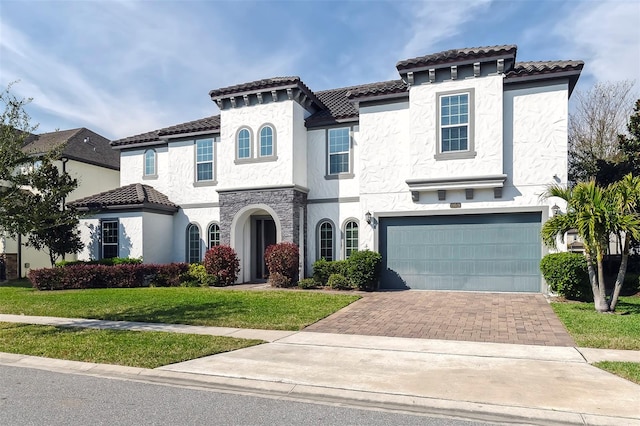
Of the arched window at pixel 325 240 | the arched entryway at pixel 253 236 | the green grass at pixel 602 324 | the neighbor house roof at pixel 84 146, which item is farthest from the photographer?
the neighbor house roof at pixel 84 146

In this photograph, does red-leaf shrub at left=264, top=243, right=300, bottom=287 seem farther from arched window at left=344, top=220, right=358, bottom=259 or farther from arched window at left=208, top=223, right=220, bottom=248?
arched window at left=208, top=223, right=220, bottom=248

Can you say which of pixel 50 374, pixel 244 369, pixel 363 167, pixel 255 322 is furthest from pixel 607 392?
pixel 363 167

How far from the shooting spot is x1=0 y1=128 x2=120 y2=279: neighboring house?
2247 cm

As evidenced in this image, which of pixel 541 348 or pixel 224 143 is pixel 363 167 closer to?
pixel 224 143

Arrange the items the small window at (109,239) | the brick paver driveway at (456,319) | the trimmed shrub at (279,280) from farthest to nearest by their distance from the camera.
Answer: the small window at (109,239) < the trimmed shrub at (279,280) < the brick paver driveway at (456,319)

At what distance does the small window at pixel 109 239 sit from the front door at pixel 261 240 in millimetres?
5953

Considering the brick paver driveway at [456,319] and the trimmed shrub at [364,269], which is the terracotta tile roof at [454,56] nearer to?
the trimmed shrub at [364,269]

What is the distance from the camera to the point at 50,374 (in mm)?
6746

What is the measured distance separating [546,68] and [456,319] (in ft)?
29.7

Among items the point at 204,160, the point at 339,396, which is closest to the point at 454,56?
the point at 204,160

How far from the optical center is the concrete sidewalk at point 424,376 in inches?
201

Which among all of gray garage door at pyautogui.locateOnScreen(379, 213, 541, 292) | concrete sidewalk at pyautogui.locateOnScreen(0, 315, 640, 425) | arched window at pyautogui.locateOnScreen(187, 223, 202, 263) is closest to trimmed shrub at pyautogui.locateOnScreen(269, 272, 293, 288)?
gray garage door at pyautogui.locateOnScreen(379, 213, 541, 292)

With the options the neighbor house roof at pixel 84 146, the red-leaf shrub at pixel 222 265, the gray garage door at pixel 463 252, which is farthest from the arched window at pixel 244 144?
the neighbor house roof at pixel 84 146

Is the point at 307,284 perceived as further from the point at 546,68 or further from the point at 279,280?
the point at 546,68
